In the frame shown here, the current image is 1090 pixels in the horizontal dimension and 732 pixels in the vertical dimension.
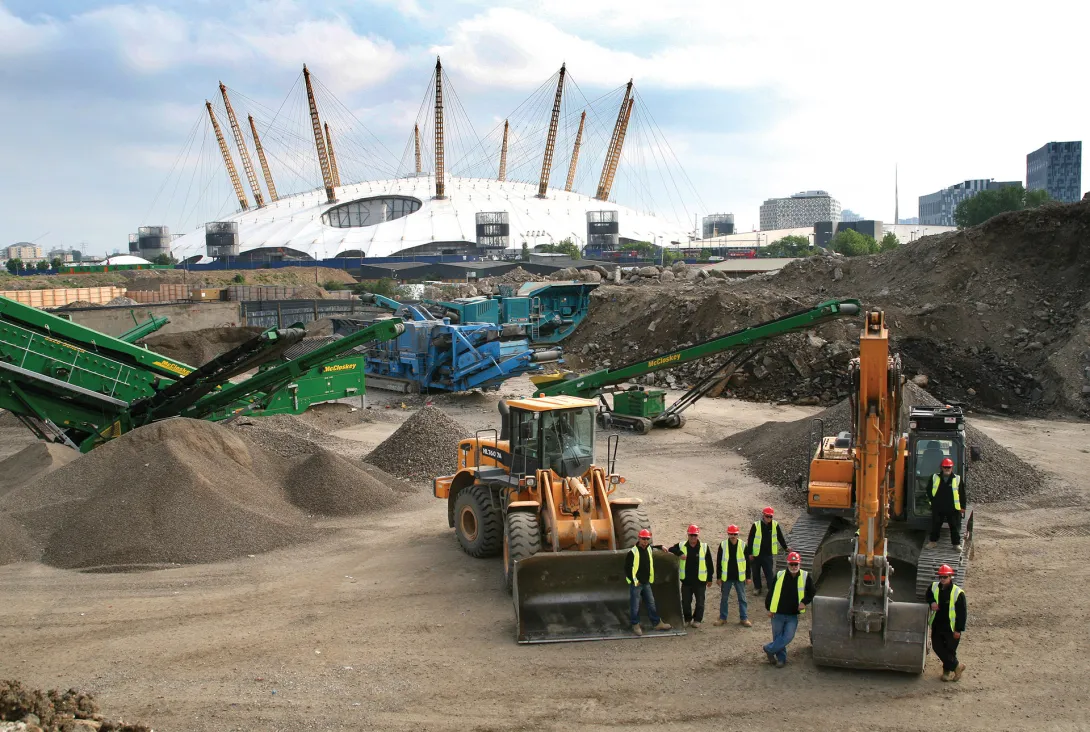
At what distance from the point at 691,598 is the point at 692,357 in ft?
31.9

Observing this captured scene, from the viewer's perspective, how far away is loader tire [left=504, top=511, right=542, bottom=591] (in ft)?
31.5

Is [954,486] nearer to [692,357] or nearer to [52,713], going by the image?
[52,713]

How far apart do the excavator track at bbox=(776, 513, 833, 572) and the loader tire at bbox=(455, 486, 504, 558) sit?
11.1ft

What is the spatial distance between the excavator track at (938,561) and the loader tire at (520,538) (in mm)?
4012

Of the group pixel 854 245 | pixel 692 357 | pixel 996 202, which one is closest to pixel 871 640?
pixel 692 357

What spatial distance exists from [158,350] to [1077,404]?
25.3 m

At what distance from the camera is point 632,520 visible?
10.1 metres

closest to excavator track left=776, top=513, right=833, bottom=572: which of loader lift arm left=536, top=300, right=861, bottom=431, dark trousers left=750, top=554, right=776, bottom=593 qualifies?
dark trousers left=750, top=554, right=776, bottom=593

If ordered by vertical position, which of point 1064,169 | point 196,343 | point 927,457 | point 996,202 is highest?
point 1064,169

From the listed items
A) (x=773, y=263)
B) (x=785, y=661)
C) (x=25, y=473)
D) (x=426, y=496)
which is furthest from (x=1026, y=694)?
(x=773, y=263)

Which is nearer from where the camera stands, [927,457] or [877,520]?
[877,520]

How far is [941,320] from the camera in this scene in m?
25.5

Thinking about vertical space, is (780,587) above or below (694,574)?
above

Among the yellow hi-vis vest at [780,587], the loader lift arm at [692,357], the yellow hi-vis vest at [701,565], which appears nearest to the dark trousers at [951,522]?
the yellow hi-vis vest at [780,587]
